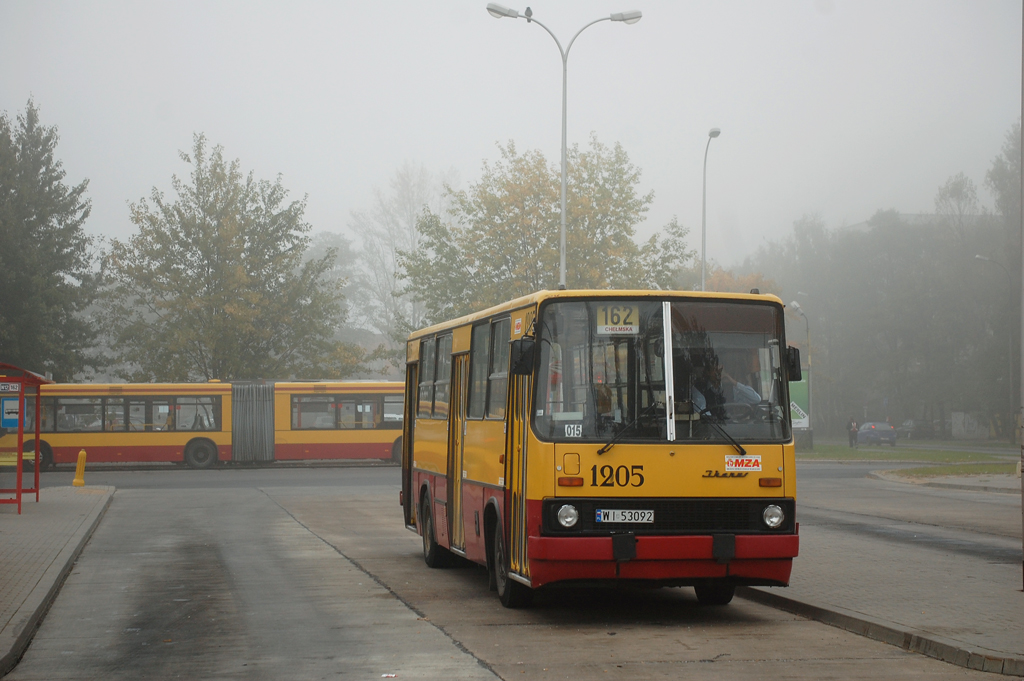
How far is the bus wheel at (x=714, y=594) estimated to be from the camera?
35.8 feet

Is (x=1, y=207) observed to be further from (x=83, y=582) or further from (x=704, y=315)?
(x=704, y=315)

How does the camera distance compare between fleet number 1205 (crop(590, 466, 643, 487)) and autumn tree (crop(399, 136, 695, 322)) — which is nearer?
fleet number 1205 (crop(590, 466, 643, 487))

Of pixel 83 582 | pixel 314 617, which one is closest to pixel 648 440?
pixel 314 617

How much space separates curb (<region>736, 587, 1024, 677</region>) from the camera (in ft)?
25.4

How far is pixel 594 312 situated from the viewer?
32.8 ft

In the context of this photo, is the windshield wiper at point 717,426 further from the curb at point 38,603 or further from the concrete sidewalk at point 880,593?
the curb at point 38,603

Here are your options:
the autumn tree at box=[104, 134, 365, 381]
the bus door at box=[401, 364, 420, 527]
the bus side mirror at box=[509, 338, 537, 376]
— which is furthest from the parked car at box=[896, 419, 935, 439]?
the bus side mirror at box=[509, 338, 537, 376]

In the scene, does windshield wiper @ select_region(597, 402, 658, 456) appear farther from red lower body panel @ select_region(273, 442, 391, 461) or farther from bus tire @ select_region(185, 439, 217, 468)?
bus tire @ select_region(185, 439, 217, 468)

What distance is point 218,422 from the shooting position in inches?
1592

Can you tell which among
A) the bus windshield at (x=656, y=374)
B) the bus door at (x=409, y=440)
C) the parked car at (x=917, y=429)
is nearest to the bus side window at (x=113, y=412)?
the bus door at (x=409, y=440)

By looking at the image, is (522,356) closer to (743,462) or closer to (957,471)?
(743,462)

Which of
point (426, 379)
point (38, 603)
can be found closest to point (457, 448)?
point (426, 379)

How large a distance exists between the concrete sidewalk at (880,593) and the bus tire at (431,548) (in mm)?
3756

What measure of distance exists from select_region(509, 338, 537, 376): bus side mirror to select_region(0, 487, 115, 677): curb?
4120 millimetres
